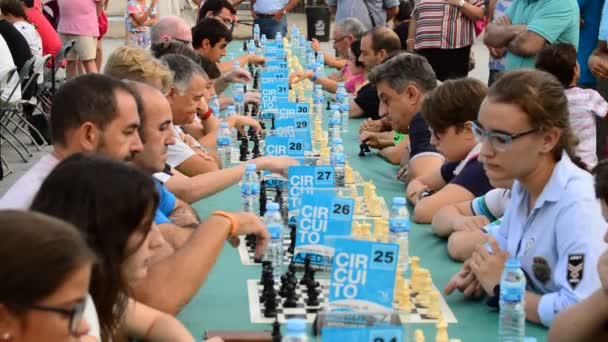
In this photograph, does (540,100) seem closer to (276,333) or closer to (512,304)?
(512,304)

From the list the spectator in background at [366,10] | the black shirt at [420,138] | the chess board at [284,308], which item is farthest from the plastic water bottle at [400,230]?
the spectator in background at [366,10]

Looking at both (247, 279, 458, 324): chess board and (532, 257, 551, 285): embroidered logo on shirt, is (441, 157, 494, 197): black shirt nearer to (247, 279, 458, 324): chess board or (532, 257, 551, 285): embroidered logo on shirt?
(247, 279, 458, 324): chess board

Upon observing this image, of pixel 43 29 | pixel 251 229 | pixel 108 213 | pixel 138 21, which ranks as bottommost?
pixel 138 21

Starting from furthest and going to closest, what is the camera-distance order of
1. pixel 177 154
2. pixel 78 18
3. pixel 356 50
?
pixel 78 18
pixel 356 50
pixel 177 154

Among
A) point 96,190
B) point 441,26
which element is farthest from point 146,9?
point 96,190

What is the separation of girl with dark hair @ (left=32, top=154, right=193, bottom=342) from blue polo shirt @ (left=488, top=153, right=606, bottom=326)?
1.11m

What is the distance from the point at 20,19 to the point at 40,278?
302 inches

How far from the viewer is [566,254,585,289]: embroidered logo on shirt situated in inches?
108

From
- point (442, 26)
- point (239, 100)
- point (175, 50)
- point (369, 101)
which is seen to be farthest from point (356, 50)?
point (175, 50)

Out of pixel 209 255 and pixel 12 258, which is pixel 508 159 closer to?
pixel 209 255

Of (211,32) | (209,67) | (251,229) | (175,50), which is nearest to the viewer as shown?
(251,229)

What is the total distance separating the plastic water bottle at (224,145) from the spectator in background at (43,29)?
479 cm

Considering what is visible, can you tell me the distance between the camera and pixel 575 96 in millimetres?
5258

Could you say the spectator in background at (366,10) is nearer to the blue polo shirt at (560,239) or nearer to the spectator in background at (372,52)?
the spectator in background at (372,52)
